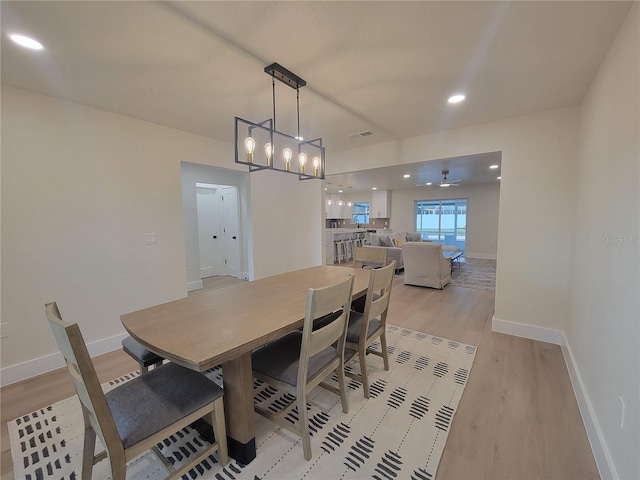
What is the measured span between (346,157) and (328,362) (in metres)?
3.44

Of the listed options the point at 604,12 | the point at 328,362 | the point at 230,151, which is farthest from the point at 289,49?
the point at 230,151

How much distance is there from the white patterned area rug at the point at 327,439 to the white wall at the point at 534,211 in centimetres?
140

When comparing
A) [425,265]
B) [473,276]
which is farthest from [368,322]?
[473,276]

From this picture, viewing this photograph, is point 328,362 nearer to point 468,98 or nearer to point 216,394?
point 216,394

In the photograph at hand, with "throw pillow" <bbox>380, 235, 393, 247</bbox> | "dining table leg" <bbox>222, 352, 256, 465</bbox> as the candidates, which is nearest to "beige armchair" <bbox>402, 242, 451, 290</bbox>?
"throw pillow" <bbox>380, 235, 393, 247</bbox>

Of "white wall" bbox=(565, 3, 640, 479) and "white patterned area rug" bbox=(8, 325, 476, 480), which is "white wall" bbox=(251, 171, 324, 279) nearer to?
"white patterned area rug" bbox=(8, 325, 476, 480)

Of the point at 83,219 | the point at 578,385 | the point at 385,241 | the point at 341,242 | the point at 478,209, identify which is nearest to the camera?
the point at 578,385

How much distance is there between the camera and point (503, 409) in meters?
1.81

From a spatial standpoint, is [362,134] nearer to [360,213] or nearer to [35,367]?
[35,367]

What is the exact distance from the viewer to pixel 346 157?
14.2 ft

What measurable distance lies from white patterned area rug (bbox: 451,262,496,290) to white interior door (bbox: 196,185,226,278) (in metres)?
5.11

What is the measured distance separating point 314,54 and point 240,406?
2.18 metres

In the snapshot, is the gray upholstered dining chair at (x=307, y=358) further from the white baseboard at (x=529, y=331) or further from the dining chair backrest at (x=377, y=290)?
the white baseboard at (x=529, y=331)

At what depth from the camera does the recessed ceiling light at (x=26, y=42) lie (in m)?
1.55
